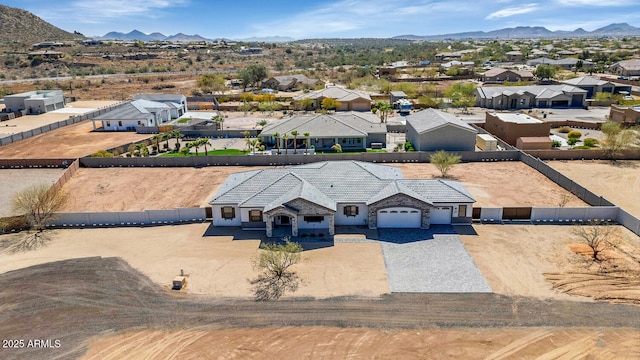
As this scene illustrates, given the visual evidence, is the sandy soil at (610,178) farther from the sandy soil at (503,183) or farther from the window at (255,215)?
the window at (255,215)

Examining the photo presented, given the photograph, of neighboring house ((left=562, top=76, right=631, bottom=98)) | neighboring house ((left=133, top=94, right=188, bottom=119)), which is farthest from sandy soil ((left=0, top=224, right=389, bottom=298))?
neighboring house ((left=562, top=76, right=631, bottom=98))

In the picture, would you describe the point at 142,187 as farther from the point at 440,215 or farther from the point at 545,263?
the point at 545,263

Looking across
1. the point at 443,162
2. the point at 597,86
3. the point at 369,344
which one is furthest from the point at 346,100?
the point at 369,344

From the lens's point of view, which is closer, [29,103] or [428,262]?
[428,262]

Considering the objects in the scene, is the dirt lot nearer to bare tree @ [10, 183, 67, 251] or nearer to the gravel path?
bare tree @ [10, 183, 67, 251]

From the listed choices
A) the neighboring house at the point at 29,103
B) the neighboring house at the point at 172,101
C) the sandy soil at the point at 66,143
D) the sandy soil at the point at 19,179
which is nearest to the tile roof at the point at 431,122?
the sandy soil at the point at 66,143

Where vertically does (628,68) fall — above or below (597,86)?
above
